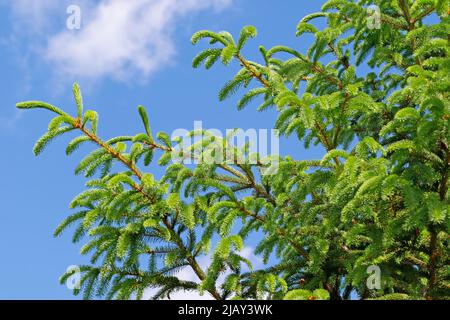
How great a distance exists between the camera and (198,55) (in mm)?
6191

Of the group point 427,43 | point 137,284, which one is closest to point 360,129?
point 427,43

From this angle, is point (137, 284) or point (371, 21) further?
point (371, 21)

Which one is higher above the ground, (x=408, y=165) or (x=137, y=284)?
(x=408, y=165)

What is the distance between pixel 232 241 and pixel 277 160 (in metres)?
1.24

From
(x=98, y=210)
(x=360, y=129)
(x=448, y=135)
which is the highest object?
(x=360, y=129)

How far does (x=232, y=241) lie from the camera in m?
5.20

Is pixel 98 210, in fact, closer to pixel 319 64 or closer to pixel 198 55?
pixel 198 55
